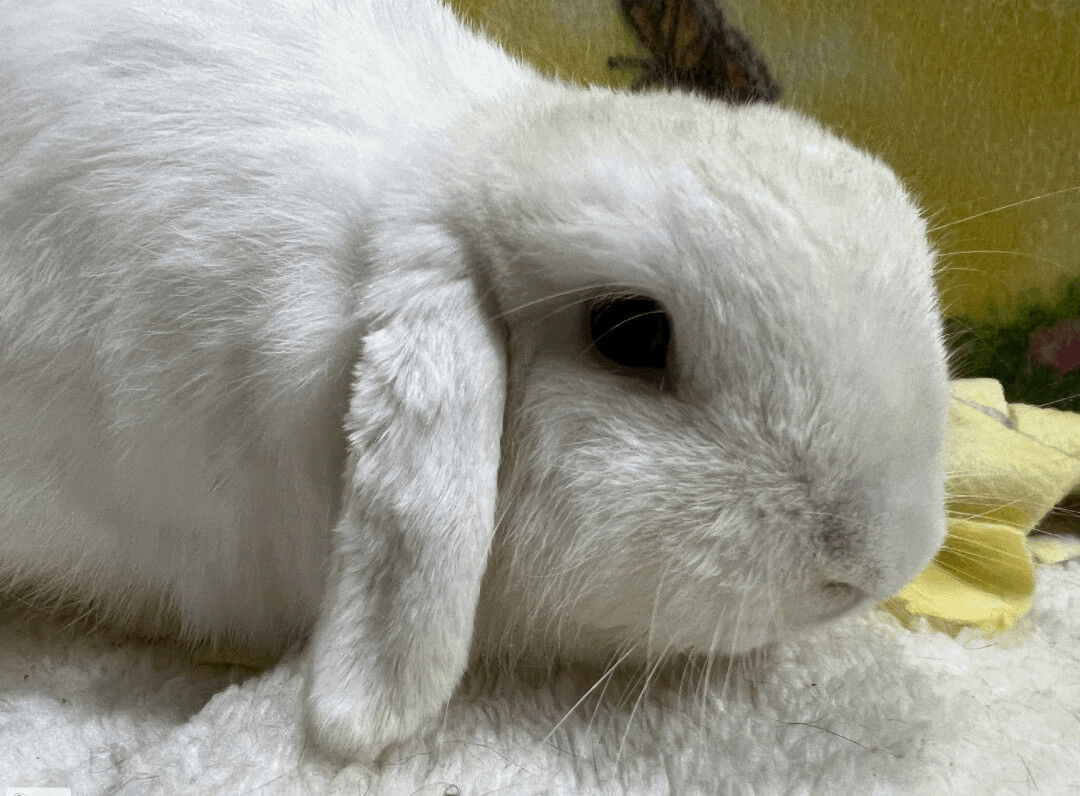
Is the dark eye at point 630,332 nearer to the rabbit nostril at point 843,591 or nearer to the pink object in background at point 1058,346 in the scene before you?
the rabbit nostril at point 843,591

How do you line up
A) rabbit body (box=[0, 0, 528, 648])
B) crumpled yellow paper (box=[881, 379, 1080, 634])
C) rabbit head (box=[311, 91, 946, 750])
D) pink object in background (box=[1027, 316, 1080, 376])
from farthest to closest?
pink object in background (box=[1027, 316, 1080, 376]), crumpled yellow paper (box=[881, 379, 1080, 634]), rabbit body (box=[0, 0, 528, 648]), rabbit head (box=[311, 91, 946, 750])

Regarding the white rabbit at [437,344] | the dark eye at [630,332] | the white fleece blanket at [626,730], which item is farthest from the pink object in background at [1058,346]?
the dark eye at [630,332]

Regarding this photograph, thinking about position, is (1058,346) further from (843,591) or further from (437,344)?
(437,344)

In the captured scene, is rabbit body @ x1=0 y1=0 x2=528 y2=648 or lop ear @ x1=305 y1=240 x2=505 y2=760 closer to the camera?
lop ear @ x1=305 y1=240 x2=505 y2=760

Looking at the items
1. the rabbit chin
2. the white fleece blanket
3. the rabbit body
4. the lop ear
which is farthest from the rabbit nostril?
the rabbit body

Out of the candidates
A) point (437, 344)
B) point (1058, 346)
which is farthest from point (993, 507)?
point (437, 344)

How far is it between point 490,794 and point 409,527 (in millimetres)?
354

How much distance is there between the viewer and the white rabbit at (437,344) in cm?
98

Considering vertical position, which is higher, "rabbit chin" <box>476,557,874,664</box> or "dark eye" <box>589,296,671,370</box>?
"dark eye" <box>589,296,671,370</box>

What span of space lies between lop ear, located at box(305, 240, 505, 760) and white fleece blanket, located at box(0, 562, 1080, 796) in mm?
121

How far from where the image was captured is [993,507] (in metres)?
1.57

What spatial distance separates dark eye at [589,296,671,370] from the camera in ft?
3.39

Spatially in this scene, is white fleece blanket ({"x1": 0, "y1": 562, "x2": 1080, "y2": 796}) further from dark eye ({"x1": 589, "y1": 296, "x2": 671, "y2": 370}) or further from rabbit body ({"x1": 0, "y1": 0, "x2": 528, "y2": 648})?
dark eye ({"x1": 589, "y1": 296, "x2": 671, "y2": 370})

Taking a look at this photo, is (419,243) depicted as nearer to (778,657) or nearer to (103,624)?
(778,657)
